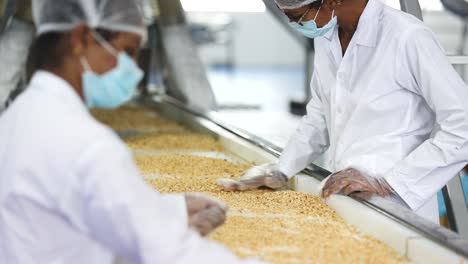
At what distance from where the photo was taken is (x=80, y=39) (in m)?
1.47

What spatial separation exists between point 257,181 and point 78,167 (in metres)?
1.45

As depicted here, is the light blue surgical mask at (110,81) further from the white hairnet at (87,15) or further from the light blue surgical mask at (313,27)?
the light blue surgical mask at (313,27)

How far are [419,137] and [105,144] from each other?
1435 millimetres

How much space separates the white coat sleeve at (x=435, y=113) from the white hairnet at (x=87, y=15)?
103cm

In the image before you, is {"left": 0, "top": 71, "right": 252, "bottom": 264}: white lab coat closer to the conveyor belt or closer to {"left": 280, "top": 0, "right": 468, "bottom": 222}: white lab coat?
the conveyor belt

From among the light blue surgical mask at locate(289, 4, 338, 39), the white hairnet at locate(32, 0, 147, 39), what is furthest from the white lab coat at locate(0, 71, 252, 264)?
the light blue surgical mask at locate(289, 4, 338, 39)

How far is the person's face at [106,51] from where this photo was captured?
1479 millimetres

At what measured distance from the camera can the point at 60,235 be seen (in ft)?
4.61

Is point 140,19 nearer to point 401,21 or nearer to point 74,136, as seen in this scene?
point 74,136

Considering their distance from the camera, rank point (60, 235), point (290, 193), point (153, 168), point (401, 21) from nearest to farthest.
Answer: point (60, 235) < point (401, 21) < point (290, 193) < point (153, 168)

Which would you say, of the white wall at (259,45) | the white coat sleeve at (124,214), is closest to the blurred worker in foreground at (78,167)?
the white coat sleeve at (124,214)

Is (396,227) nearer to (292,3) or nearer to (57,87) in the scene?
(292,3)

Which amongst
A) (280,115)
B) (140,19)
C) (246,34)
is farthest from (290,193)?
(246,34)

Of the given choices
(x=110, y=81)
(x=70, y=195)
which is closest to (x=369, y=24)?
(x=110, y=81)
